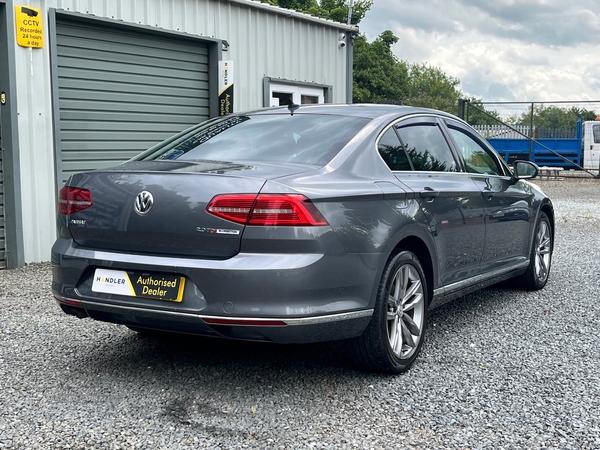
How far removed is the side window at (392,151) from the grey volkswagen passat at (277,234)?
0.01 m

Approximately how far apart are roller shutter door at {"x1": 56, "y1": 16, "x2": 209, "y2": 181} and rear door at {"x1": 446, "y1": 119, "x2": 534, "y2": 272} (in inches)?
195

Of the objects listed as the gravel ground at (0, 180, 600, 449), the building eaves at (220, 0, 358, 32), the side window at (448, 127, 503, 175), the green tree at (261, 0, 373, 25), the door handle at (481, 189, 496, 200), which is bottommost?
the gravel ground at (0, 180, 600, 449)

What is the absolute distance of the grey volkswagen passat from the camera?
361 cm

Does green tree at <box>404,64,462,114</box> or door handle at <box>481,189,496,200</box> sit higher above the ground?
green tree at <box>404,64,462,114</box>

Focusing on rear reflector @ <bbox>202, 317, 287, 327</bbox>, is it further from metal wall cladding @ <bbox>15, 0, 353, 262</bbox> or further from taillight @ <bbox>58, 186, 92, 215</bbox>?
metal wall cladding @ <bbox>15, 0, 353, 262</bbox>

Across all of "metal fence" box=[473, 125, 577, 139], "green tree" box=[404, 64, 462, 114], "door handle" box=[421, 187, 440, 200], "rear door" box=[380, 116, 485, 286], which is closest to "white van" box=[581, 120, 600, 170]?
"metal fence" box=[473, 125, 577, 139]

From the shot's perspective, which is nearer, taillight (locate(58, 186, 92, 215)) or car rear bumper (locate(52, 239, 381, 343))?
car rear bumper (locate(52, 239, 381, 343))

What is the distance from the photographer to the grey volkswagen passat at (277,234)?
142 inches

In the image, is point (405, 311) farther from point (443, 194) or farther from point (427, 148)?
point (427, 148)

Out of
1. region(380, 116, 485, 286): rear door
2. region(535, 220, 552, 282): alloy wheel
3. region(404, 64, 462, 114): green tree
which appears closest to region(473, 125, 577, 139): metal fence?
region(535, 220, 552, 282): alloy wheel

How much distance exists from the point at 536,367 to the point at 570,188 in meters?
19.0

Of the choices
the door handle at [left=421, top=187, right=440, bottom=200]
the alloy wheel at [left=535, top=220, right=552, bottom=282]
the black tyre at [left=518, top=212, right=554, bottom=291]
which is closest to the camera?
the door handle at [left=421, top=187, right=440, bottom=200]

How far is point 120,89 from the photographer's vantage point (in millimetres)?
9398

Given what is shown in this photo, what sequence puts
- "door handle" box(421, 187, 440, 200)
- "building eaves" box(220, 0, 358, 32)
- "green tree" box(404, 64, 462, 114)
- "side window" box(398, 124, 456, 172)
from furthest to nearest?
1. "green tree" box(404, 64, 462, 114)
2. "building eaves" box(220, 0, 358, 32)
3. "side window" box(398, 124, 456, 172)
4. "door handle" box(421, 187, 440, 200)
